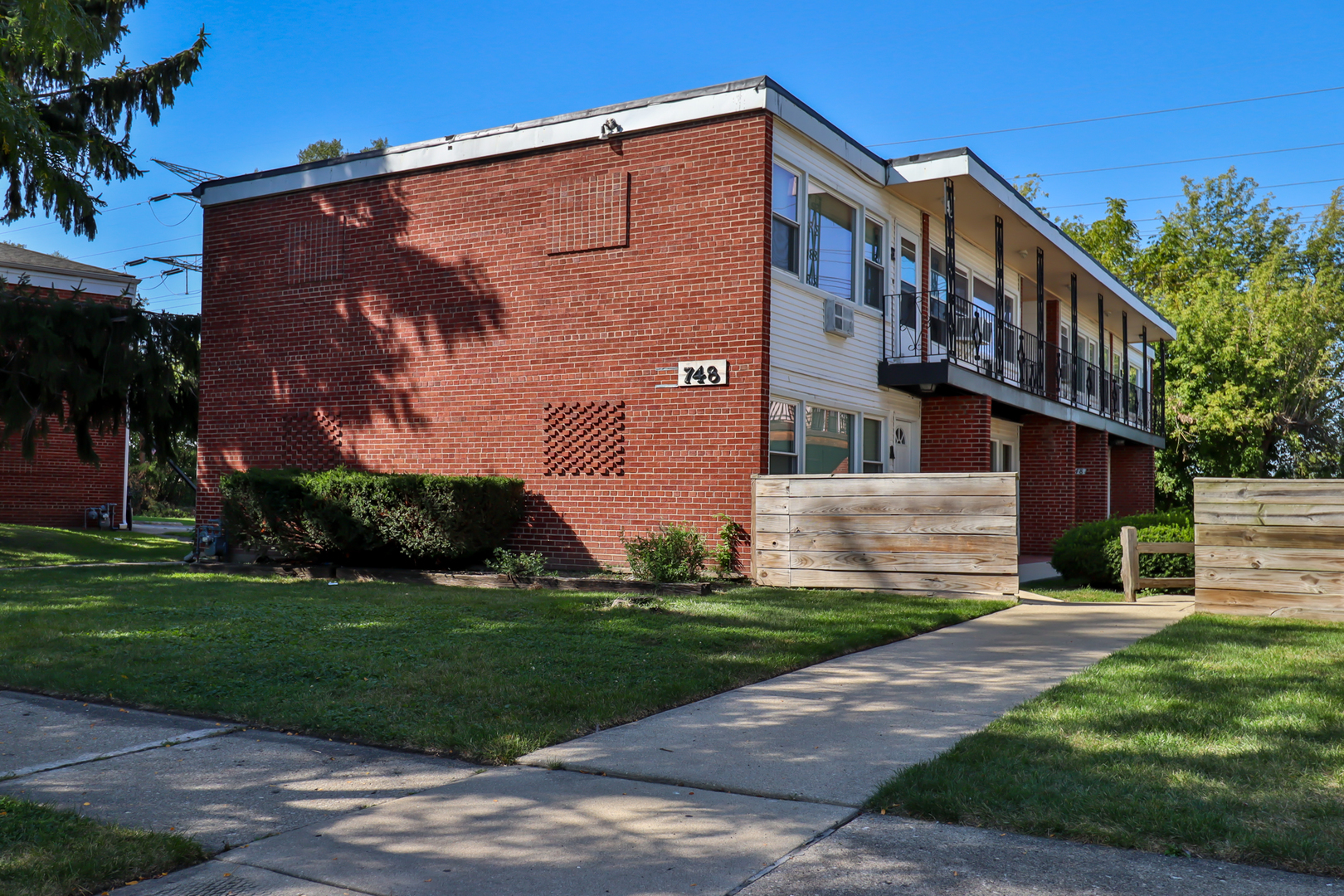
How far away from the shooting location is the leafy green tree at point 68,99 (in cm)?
919

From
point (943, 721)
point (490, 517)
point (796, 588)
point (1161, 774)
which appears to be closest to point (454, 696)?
point (943, 721)

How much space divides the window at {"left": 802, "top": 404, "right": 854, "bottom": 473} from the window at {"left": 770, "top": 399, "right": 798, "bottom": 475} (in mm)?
297

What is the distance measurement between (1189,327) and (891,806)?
105 feet

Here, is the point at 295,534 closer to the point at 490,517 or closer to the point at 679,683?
the point at 490,517

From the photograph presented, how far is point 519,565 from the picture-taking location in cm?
1272

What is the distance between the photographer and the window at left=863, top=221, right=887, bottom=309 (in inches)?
604

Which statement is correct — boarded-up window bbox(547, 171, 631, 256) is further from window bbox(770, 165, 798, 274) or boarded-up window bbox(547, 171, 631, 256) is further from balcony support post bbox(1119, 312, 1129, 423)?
balcony support post bbox(1119, 312, 1129, 423)

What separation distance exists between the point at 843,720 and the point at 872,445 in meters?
10.2

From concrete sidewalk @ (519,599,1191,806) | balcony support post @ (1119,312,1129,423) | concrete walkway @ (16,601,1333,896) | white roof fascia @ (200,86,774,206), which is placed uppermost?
white roof fascia @ (200,86,774,206)

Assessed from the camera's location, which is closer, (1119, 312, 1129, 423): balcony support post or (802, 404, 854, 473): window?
(802, 404, 854, 473): window

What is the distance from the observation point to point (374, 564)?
1384cm

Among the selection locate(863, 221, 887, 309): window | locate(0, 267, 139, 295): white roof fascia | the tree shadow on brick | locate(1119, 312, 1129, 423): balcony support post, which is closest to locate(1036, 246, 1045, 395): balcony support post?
locate(863, 221, 887, 309): window

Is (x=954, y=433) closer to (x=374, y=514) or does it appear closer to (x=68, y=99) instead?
(x=374, y=514)

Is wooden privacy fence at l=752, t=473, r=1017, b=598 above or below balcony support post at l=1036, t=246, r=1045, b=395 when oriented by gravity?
below
